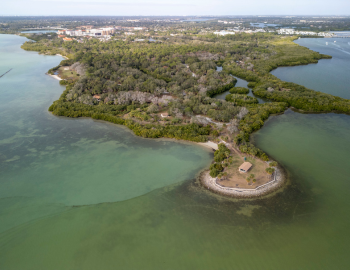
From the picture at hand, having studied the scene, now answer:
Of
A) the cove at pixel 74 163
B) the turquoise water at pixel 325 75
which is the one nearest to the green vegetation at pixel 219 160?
the cove at pixel 74 163

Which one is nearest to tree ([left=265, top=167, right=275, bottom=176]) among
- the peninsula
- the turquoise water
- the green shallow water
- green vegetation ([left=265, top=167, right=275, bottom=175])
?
green vegetation ([left=265, top=167, right=275, bottom=175])

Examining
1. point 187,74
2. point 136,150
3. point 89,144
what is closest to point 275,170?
point 136,150

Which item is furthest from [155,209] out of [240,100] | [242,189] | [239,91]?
[239,91]

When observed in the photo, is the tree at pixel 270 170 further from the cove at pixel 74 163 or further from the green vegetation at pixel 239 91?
the green vegetation at pixel 239 91

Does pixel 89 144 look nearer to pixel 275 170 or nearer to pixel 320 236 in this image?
pixel 275 170

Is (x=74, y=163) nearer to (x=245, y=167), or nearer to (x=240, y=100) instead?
(x=245, y=167)

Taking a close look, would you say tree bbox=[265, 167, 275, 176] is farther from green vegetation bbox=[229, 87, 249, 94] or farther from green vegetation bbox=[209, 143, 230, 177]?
green vegetation bbox=[229, 87, 249, 94]
